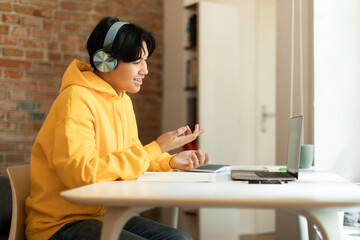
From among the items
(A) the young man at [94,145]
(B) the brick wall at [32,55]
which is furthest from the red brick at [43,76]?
(A) the young man at [94,145]

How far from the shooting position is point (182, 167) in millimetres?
1762

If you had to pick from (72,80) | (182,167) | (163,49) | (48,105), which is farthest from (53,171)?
(163,49)

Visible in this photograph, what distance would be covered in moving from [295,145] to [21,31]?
2.66 meters

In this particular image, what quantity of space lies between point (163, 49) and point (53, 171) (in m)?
2.76

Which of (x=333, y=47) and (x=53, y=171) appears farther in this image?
(x=333, y=47)

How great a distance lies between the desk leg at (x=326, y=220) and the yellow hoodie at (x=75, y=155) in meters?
0.58

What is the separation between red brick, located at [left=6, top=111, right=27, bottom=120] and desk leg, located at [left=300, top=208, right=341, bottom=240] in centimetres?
287

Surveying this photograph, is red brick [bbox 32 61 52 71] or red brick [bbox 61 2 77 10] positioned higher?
red brick [bbox 61 2 77 10]

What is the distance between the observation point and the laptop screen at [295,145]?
1.51m

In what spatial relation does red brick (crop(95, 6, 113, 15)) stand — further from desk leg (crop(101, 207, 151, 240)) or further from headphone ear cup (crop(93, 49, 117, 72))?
desk leg (crop(101, 207, 151, 240))

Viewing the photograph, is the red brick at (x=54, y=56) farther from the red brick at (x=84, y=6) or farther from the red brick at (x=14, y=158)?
the red brick at (x=14, y=158)

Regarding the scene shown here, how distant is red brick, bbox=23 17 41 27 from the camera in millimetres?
3477

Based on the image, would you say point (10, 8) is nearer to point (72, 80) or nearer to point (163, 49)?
point (163, 49)

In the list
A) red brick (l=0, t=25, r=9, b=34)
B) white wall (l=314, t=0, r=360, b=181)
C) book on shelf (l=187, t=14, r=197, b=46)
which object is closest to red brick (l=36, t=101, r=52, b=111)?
red brick (l=0, t=25, r=9, b=34)
